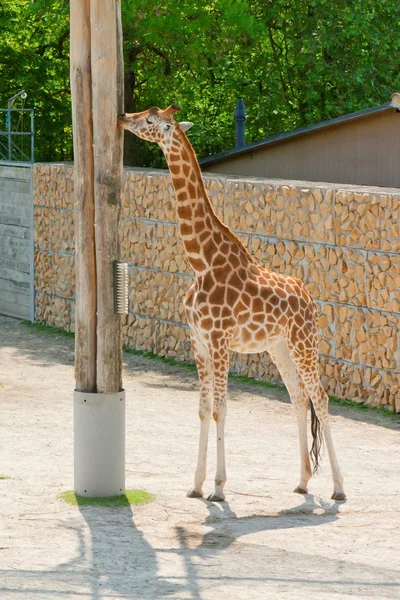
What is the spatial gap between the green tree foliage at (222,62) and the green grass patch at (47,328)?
239 inches

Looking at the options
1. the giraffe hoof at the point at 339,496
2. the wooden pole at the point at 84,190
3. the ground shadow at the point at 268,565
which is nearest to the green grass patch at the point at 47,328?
the wooden pole at the point at 84,190

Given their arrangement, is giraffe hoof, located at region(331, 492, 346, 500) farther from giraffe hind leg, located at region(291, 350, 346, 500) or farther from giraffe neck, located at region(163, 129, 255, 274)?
giraffe neck, located at region(163, 129, 255, 274)

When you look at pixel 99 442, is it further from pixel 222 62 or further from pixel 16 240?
pixel 222 62

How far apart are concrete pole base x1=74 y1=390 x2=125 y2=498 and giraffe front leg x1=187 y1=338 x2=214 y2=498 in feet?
1.83

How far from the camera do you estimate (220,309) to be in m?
8.84

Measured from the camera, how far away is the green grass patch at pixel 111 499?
28.2 feet

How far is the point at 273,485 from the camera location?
933cm

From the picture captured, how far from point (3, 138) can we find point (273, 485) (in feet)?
52.1

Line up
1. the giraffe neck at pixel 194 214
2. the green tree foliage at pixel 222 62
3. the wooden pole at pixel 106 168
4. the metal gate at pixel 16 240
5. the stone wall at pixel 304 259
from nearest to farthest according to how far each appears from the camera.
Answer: the wooden pole at pixel 106 168 < the giraffe neck at pixel 194 214 < the stone wall at pixel 304 259 < the metal gate at pixel 16 240 < the green tree foliage at pixel 222 62

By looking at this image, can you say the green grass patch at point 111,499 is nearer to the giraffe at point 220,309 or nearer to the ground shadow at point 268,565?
the giraffe at point 220,309

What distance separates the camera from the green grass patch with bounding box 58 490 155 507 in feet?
28.2

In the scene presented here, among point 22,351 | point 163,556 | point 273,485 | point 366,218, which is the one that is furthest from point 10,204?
point 163,556

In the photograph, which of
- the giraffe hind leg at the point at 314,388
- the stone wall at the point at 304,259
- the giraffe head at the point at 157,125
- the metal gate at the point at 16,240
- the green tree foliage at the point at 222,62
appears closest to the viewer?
the giraffe head at the point at 157,125

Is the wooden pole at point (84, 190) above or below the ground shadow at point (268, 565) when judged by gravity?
above
